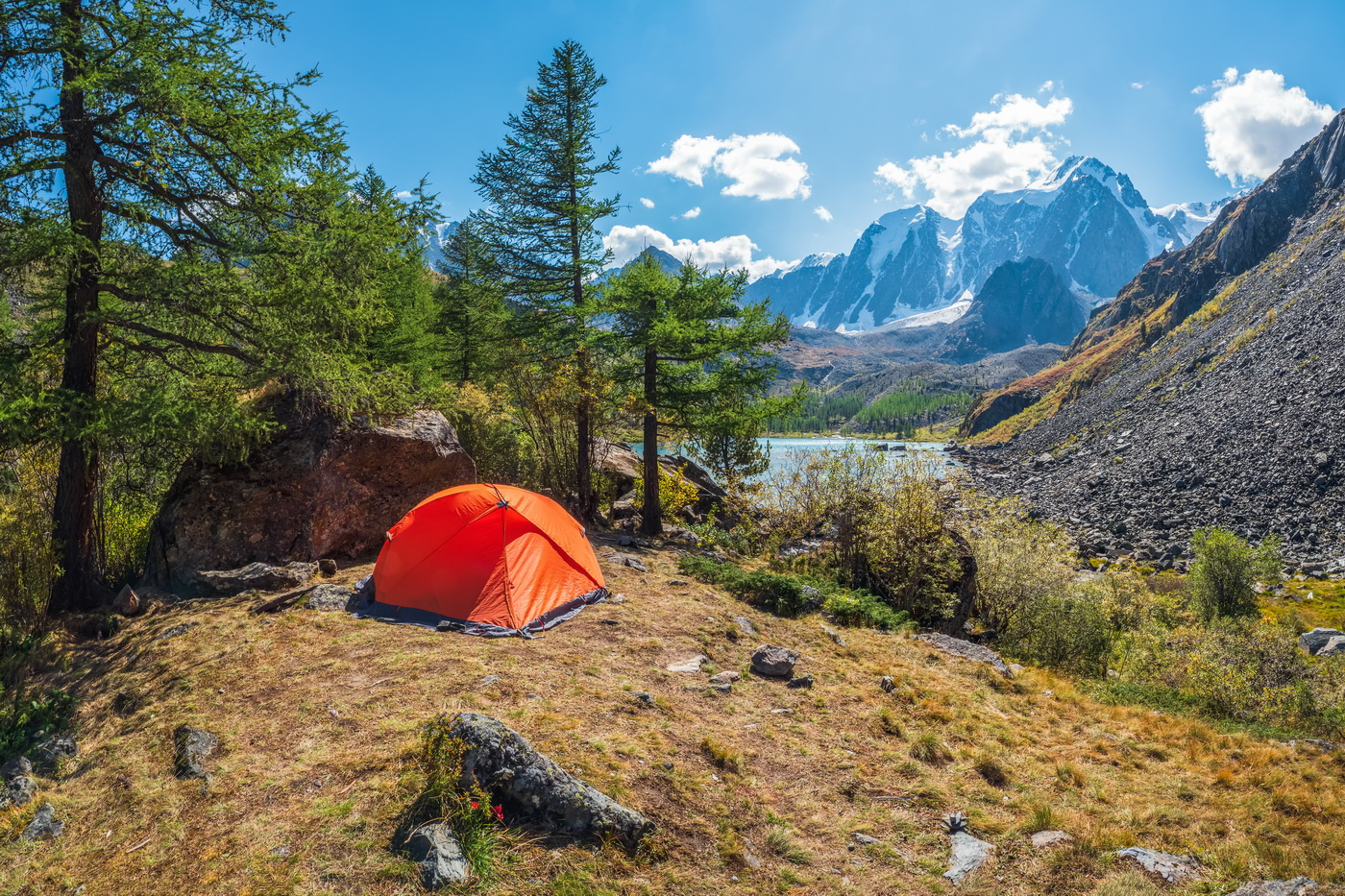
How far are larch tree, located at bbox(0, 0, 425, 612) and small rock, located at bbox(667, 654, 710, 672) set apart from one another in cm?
642

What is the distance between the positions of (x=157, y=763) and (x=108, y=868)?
1176 mm

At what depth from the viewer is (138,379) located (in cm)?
873

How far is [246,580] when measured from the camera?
357 inches

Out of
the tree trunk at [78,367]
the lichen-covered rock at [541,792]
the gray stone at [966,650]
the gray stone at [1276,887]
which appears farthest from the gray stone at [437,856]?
the gray stone at [966,650]

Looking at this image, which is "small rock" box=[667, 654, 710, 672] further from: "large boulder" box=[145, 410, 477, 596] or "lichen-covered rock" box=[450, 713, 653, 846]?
"large boulder" box=[145, 410, 477, 596]

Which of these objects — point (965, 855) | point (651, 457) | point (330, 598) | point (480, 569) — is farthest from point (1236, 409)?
point (330, 598)

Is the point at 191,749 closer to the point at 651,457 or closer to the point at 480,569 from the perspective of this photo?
the point at 480,569

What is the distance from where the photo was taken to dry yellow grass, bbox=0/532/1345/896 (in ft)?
14.2

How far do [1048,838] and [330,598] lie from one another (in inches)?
365

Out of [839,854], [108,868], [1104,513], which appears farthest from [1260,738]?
[1104,513]

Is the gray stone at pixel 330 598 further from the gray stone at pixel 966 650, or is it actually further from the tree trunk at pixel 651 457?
the gray stone at pixel 966 650

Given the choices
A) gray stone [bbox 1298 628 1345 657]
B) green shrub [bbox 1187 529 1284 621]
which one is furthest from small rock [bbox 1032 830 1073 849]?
green shrub [bbox 1187 529 1284 621]

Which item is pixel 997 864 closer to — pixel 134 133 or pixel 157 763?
pixel 157 763

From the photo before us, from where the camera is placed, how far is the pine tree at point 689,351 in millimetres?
15688
